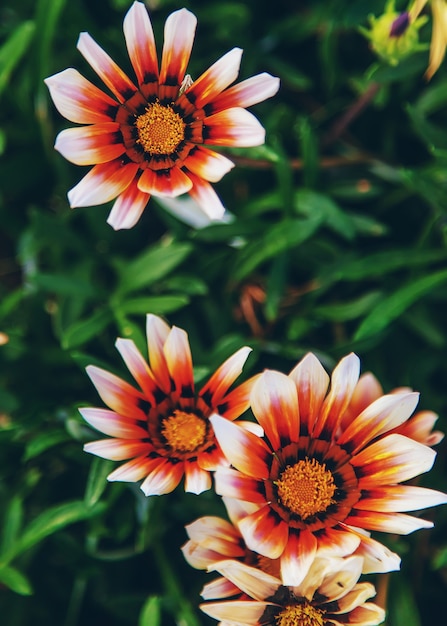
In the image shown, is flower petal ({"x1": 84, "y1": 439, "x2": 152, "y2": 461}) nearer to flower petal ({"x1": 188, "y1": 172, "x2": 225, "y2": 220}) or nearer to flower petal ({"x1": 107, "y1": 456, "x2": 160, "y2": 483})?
flower petal ({"x1": 107, "y1": 456, "x2": 160, "y2": 483})

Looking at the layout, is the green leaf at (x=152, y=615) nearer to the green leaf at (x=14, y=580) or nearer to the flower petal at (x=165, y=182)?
the green leaf at (x=14, y=580)

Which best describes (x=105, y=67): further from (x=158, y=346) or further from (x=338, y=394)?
(x=338, y=394)

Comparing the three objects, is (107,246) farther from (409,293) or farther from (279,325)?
(409,293)

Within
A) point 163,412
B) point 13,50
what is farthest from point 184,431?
point 13,50

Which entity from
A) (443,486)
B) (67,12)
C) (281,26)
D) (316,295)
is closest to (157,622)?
(443,486)

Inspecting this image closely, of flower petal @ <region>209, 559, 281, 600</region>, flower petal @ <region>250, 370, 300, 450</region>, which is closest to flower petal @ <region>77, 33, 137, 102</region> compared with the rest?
flower petal @ <region>250, 370, 300, 450</region>

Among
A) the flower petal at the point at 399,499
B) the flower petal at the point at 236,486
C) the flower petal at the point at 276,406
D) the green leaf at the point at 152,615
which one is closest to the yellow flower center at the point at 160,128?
the flower petal at the point at 276,406
